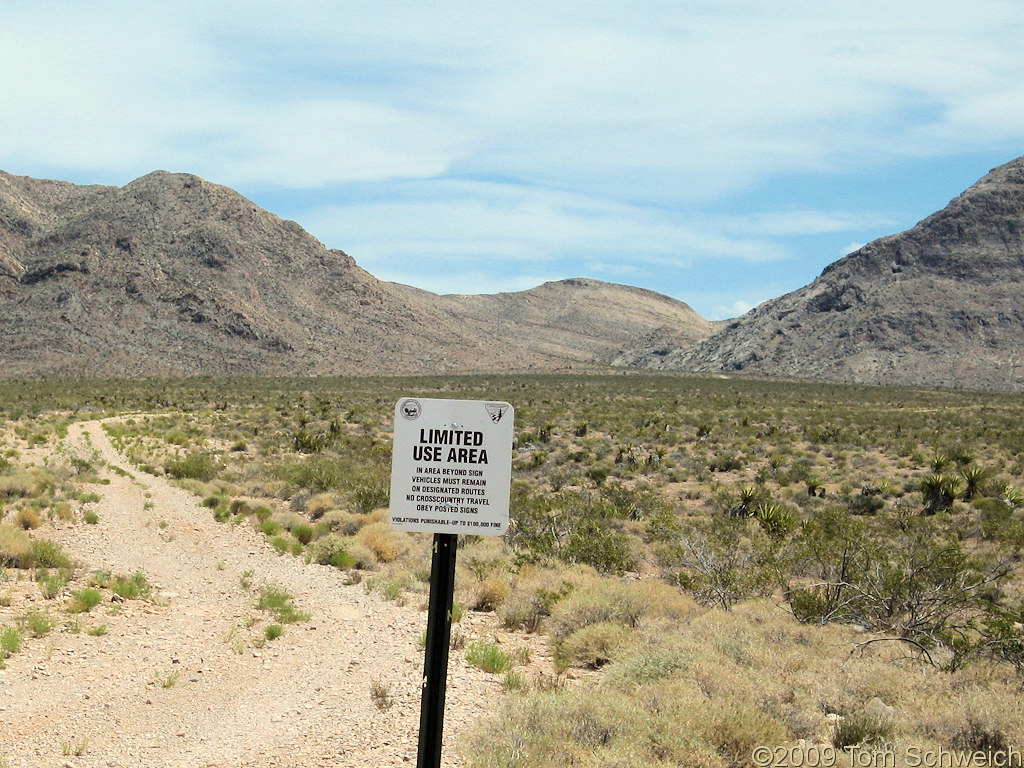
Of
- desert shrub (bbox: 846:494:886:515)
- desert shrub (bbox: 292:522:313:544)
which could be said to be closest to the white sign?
desert shrub (bbox: 292:522:313:544)

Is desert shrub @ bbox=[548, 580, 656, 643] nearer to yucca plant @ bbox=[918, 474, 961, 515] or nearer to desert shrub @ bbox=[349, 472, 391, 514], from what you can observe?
desert shrub @ bbox=[349, 472, 391, 514]

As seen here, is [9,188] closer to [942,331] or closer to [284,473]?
[284,473]

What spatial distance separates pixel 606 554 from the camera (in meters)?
12.1

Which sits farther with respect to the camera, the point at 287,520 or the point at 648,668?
the point at 287,520

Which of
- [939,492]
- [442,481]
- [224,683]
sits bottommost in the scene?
[224,683]

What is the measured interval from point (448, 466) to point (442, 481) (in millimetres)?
87

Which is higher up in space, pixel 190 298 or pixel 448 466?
pixel 190 298

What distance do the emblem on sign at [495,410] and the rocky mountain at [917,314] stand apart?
9327 centimetres

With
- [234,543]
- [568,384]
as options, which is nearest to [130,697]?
[234,543]

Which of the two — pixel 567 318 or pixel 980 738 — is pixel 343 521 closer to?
pixel 980 738

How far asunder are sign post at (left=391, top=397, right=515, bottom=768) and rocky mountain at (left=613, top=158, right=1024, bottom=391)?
306 feet

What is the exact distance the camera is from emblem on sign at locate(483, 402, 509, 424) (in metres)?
4.51

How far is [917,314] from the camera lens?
100m

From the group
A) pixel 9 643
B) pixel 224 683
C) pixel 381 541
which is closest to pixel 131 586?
pixel 9 643
